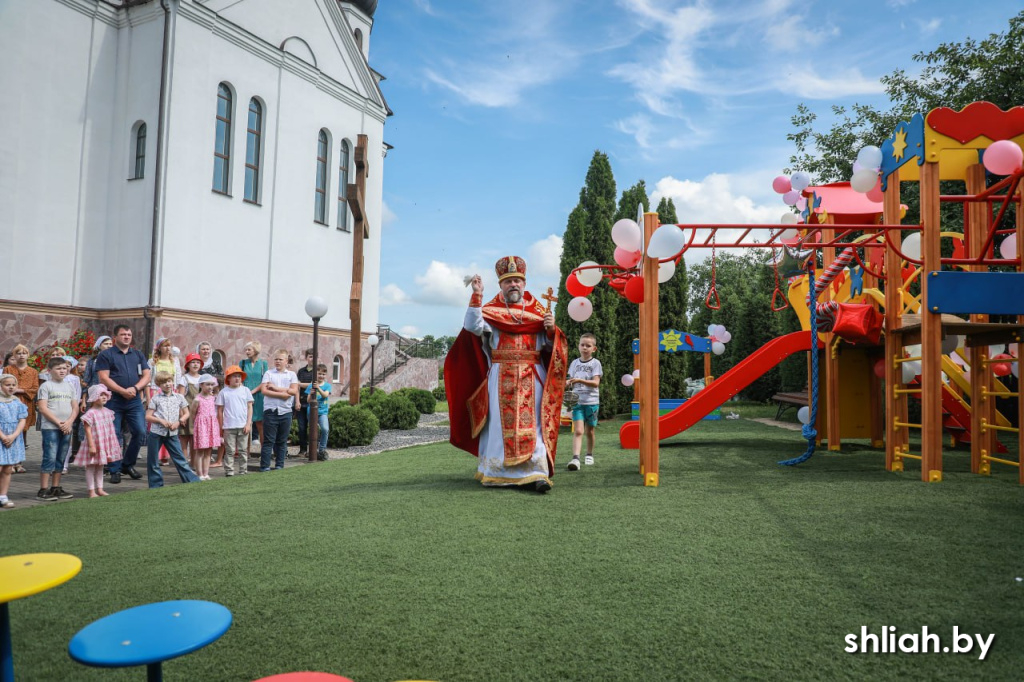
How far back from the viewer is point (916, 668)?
8.37 feet

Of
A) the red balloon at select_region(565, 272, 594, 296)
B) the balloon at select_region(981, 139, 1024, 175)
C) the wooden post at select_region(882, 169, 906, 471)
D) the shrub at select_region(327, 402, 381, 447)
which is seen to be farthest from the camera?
the shrub at select_region(327, 402, 381, 447)

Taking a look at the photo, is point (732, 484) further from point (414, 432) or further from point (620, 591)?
point (414, 432)

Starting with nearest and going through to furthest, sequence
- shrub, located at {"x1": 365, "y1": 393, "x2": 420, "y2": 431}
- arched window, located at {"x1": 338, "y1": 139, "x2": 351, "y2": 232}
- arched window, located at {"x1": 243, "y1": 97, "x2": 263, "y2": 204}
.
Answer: shrub, located at {"x1": 365, "y1": 393, "x2": 420, "y2": 431} → arched window, located at {"x1": 243, "y1": 97, "x2": 263, "y2": 204} → arched window, located at {"x1": 338, "y1": 139, "x2": 351, "y2": 232}

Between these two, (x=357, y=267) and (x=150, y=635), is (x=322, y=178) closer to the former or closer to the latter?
(x=357, y=267)

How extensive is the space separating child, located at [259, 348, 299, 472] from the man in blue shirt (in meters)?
1.53

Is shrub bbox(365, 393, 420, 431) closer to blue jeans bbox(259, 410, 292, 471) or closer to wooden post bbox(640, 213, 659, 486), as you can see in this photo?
blue jeans bbox(259, 410, 292, 471)

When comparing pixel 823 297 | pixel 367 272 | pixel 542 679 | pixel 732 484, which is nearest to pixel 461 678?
pixel 542 679

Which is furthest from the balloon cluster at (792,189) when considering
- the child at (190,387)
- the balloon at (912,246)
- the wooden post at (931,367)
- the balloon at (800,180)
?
the child at (190,387)

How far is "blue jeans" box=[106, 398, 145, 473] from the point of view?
7.89 m

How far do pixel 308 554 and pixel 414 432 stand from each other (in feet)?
38.7

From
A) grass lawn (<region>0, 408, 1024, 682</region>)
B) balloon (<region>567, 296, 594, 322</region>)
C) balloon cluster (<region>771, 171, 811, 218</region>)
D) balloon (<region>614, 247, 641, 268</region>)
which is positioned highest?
balloon cluster (<region>771, 171, 811, 218</region>)

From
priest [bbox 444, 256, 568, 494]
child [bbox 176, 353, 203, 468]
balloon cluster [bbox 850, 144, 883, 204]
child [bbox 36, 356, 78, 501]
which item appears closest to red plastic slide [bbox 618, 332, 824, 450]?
balloon cluster [bbox 850, 144, 883, 204]

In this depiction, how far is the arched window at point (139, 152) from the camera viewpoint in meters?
16.8

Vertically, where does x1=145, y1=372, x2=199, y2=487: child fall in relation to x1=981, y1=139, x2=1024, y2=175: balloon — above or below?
below
